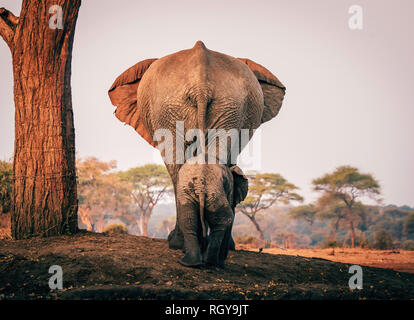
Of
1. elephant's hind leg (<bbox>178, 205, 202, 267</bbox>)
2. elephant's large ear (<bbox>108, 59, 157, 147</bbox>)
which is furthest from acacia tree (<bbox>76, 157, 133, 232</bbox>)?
elephant's hind leg (<bbox>178, 205, 202, 267</bbox>)

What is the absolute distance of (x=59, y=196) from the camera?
5.02m

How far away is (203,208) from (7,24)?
3587 mm

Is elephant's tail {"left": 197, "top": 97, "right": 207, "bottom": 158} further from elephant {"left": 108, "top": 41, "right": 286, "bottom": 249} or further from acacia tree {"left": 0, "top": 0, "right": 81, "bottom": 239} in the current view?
acacia tree {"left": 0, "top": 0, "right": 81, "bottom": 239}

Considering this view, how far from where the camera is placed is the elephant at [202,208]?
12.5 feet

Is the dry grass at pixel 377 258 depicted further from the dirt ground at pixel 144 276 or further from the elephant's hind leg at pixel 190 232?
the elephant's hind leg at pixel 190 232

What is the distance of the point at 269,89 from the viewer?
18.2ft

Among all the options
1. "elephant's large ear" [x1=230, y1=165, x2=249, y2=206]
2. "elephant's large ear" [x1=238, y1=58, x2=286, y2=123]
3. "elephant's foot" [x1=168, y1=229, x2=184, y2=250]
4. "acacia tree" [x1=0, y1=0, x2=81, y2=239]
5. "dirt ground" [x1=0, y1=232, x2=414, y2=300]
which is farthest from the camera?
"elephant's large ear" [x1=238, y1=58, x2=286, y2=123]

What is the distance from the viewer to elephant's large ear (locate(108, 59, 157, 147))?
5.47m

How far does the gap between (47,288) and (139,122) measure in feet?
10.0

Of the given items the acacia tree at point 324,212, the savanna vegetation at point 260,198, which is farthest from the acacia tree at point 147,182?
the acacia tree at point 324,212

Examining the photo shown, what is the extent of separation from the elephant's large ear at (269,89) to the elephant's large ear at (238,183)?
1581 mm

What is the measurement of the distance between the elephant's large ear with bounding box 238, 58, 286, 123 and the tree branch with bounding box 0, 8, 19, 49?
289 cm

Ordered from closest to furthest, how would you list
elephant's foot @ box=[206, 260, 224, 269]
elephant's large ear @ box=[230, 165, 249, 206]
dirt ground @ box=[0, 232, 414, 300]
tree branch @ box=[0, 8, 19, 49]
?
dirt ground @ box=[0, 232, 414, 300]
elephant's foot @ box=[206, 260, 224, 269]
elephant's large ear @ box=[230, 165, 249, 206]
tree branch @ box=[0, 8, 19, 49]
